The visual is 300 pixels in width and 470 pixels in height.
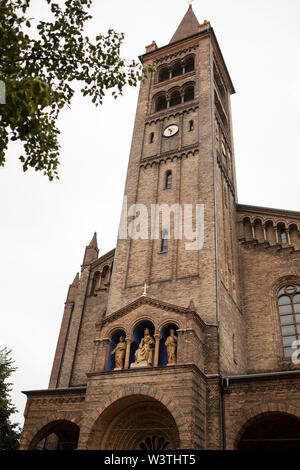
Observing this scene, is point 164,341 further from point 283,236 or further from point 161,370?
point 283,236

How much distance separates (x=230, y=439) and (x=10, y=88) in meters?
13.5

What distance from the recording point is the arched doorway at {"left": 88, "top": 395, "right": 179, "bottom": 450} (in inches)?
630

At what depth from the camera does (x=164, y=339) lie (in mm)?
17422

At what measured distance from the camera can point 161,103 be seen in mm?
29953

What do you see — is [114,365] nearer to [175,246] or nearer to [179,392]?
[179,392]

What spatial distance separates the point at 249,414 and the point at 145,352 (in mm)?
4366

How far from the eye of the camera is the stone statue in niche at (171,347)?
16219 mm

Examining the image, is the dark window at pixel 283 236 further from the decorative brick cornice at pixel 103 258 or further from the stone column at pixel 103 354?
the stone column at pixel 103 354

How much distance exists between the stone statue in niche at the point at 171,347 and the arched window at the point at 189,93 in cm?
1781

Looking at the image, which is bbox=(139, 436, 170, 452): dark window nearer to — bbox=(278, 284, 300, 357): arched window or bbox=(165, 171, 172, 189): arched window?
bbox=(278, 284, 300, 357): arched window

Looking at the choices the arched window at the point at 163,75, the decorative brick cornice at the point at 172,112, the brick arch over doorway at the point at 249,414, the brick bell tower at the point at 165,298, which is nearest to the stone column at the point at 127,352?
the brick bell tower at the point at 165,298

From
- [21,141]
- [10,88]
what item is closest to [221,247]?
[21,141]
